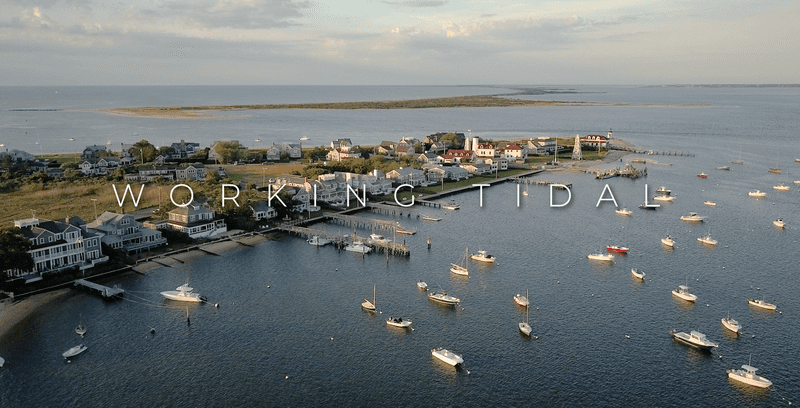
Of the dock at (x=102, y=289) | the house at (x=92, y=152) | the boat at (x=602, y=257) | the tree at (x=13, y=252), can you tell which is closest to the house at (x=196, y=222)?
the dock at (x=102, y=289)

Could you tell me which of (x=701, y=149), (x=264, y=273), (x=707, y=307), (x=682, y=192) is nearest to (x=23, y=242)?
(x=264, y=273)

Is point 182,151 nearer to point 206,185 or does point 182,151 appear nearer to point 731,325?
point 206,185

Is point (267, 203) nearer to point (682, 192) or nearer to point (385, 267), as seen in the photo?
point (385, 267)

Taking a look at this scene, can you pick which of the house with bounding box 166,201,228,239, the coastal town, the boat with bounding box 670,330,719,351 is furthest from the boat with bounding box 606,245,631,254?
the house with bounding box 166,201,228,239

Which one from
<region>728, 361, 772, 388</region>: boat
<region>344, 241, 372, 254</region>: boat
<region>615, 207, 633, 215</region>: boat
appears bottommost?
<region>728, 361, 772, 388</region>: boat

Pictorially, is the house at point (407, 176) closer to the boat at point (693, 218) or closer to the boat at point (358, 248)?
the boat at point (358, 248)

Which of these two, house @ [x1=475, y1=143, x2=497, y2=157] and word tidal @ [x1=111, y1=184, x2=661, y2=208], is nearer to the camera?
word tidal @ [x1=111, y1=184, x2=661, y2=208]

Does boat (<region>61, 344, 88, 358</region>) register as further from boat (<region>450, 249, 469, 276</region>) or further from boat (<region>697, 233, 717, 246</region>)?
boat (<region>697, 233, 717, 246</region>)
